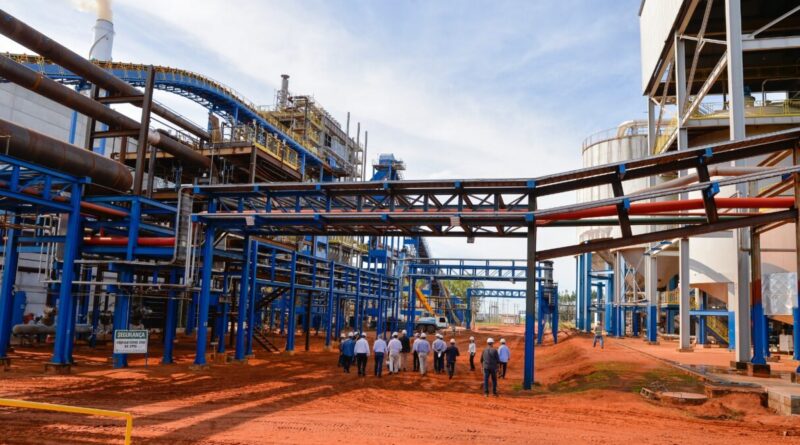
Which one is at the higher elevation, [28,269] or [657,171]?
[657,171]

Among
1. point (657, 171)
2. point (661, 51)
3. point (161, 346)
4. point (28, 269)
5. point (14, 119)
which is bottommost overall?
point (161, 346)

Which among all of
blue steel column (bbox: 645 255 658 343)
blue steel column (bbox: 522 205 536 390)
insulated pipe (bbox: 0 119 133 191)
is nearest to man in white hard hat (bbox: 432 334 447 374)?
blue steel column (bbox: 522 205 536 390)

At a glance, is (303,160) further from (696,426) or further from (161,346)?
(696,426)

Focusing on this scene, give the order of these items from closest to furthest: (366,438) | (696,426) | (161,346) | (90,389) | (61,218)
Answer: (366,438)
(696,426)
(90,389)
(61,218)
(161,346)

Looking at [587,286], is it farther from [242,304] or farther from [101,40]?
[101,40]

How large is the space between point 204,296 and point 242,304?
8.06 ft

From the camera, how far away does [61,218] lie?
19.2 m

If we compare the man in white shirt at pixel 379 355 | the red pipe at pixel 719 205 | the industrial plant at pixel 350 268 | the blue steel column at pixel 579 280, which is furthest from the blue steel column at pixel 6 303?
the blue steel column at pixel 579 280

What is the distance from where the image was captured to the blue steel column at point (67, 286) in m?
17.6

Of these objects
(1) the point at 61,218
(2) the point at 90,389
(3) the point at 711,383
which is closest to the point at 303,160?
(1) the point at 61,218

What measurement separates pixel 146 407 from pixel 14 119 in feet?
82.0

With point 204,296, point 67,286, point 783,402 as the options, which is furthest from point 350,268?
point 783,402

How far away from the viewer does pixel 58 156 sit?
17234 mm

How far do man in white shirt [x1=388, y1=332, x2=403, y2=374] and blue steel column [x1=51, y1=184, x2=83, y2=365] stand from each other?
34.3ft
